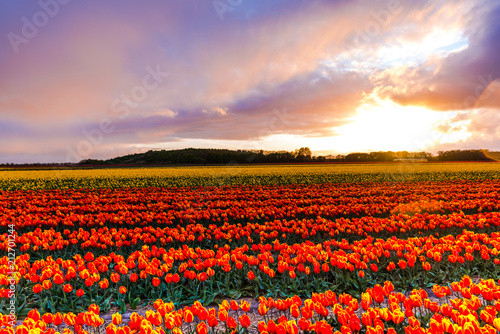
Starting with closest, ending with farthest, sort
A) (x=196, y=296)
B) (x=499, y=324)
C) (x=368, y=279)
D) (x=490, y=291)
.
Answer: (x=499, y=324), (x=490, y=291), (x=196, y=296), (x=368, y=279)

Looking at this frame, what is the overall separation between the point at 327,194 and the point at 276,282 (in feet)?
44.7

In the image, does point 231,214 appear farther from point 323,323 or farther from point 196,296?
point 323,323

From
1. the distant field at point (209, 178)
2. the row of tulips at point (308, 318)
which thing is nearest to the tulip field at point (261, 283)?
the row of tulips at point (308, 318)

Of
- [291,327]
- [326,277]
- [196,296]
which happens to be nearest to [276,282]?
[326,277]

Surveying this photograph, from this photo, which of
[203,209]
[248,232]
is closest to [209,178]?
[203,209]

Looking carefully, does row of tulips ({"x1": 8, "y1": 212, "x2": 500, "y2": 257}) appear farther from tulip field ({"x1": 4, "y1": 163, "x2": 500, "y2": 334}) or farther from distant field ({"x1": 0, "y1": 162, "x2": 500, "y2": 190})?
distant field ({"x1": 0, "y1": 162, "x2": 500, "y2": 190})

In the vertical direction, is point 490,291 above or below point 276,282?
above

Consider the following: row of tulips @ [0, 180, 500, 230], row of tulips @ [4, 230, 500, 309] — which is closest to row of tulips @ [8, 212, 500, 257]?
row of tulips @ [0, 180, 500, 230]

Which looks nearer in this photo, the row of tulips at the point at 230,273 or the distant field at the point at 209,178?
the row of tulips at the point at 230,273

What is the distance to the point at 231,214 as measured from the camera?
1216 centimetres

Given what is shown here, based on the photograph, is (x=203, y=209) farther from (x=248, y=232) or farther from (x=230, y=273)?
(x=230, y=273)

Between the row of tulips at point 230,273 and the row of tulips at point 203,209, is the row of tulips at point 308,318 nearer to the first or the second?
the row of tulips at point 230,273

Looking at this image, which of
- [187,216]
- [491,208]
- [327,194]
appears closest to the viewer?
[187,216]

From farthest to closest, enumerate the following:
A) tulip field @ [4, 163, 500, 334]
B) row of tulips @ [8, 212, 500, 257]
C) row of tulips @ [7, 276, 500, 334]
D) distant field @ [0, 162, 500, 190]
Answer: distant field @ [0, 162, 500, 190]
row of tulips @ [8, 212, 500, 257]
tulip field @ [4, 163, 500, 334]
row of tulips @ [7, 276, 500, 334]
